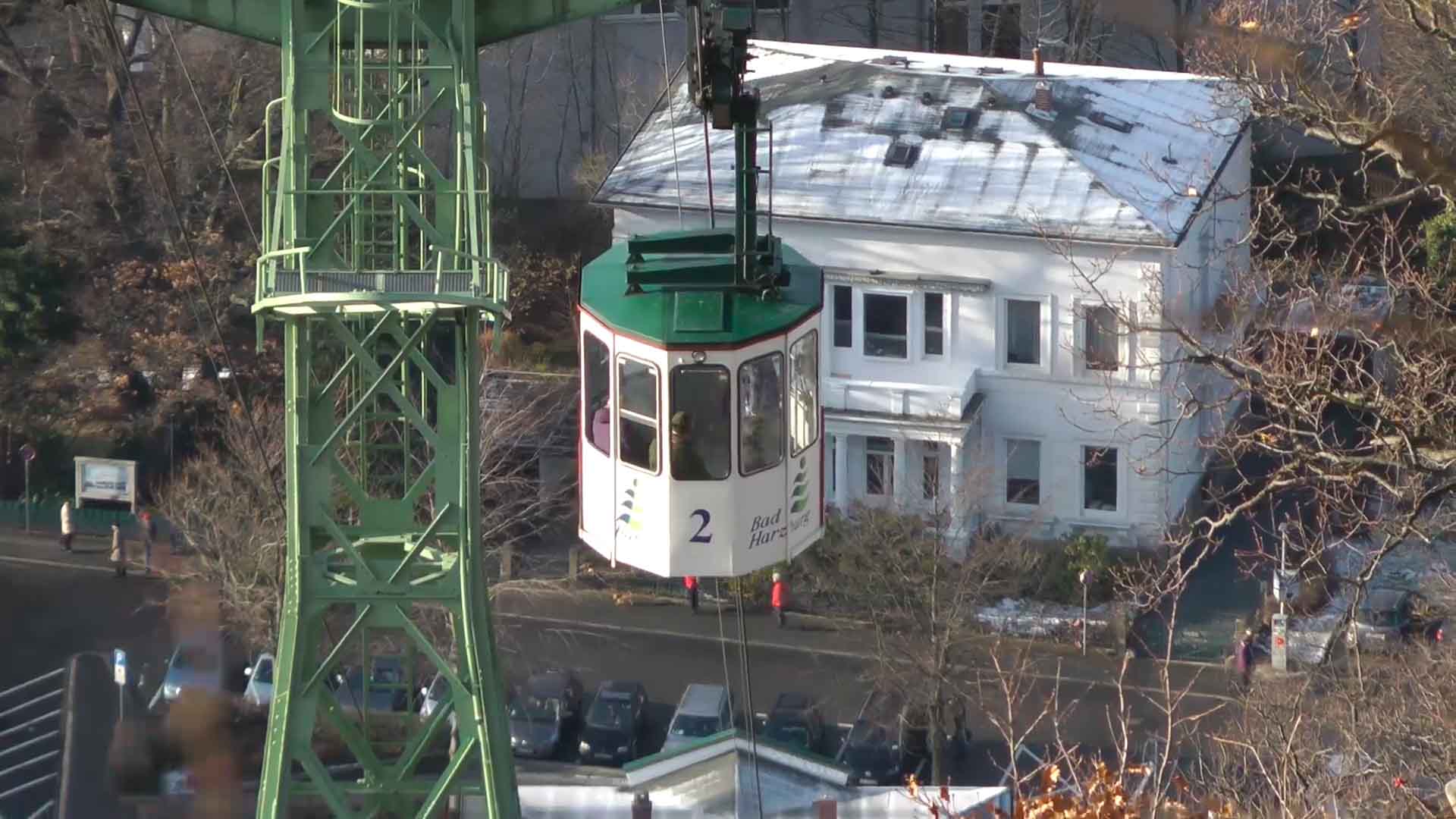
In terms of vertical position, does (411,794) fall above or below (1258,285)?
below

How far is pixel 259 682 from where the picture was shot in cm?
3070

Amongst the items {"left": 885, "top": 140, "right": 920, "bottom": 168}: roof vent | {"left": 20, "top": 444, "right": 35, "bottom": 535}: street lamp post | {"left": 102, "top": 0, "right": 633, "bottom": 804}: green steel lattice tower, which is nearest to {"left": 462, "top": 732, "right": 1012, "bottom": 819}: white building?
{"left": 102, "top": 0, "right": 633, "bottom": 804}: green steel lattice tower

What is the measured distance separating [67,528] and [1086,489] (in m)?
16.5

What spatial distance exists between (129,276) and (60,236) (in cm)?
147

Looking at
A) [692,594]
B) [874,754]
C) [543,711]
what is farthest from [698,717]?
[692,594]

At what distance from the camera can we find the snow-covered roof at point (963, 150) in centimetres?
3753

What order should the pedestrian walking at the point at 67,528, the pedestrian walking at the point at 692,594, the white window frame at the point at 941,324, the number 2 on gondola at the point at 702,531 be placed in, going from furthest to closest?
1. the white window frame at the point at 941,324
2. the pedestrian walking at the point at 67,528
3. the pedestrian walking at the point at 692,594
4. the number 2 on gondola at the point at 702,531

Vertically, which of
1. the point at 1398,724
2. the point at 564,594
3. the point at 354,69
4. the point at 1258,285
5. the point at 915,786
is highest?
the point at 354,69

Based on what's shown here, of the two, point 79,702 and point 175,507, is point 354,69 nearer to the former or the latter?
point 79,702

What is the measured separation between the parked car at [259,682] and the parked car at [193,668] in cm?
42

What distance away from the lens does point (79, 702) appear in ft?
92.7

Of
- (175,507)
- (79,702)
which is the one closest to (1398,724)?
(79,702)

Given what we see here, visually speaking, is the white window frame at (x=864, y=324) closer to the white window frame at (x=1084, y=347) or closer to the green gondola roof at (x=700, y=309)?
the white window frame at (x=1084, y=347)

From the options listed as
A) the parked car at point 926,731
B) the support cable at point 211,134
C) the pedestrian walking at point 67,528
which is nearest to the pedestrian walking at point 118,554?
the pedestrian walking at point 67,528
